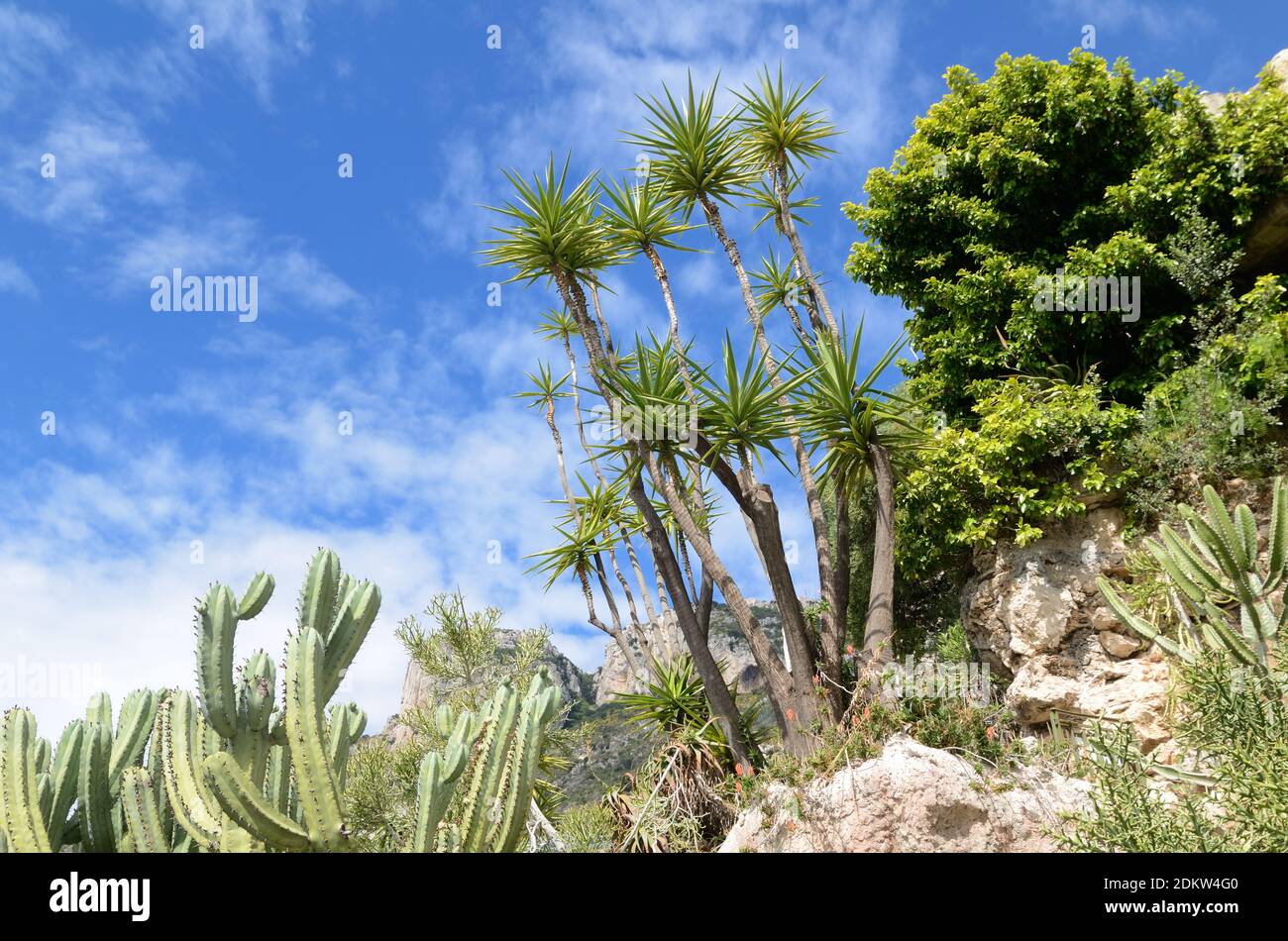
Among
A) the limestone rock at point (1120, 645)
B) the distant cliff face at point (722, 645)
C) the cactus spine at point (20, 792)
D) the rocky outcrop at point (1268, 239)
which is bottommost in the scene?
the distant cliff face at point (722, 645)

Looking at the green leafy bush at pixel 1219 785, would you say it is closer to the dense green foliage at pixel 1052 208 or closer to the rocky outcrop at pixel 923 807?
the rocky outcrop at pixel 923 807

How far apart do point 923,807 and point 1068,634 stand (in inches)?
125

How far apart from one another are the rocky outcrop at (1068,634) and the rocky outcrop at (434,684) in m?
4.87

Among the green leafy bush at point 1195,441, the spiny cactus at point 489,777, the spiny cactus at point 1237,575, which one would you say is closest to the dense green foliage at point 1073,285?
the green leafy bush at point 1195,441

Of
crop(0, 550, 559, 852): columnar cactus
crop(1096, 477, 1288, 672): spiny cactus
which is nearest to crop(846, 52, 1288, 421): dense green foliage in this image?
crop(1096, 477, 1288, 672): spiny cactus

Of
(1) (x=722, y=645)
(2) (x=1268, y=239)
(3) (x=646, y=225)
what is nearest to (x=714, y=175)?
(3) (x=646, y=225)

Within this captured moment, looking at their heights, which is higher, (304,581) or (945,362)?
(945,362)

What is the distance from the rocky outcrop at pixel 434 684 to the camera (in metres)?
15.8

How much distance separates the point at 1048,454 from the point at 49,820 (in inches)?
361

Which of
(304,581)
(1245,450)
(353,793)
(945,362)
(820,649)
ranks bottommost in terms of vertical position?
(353,793)
